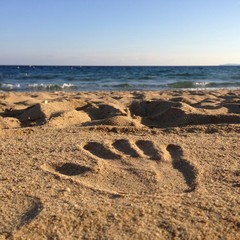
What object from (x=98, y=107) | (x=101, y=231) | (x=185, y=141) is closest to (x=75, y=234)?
(x=101, y=231)

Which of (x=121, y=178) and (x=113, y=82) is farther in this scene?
(x=113, y=82)

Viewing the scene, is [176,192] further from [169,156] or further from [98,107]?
[98,107]

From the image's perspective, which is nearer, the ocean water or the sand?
the sand

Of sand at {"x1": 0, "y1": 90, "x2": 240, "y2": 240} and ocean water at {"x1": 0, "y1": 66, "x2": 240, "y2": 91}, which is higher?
sand at {"x1": 0, "y1": 90, "x2": 240, "y2": 240}

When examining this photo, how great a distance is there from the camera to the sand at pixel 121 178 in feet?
6.08

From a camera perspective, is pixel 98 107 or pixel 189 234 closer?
pixel 189 234

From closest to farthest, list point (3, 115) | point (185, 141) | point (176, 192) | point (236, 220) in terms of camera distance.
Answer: point (236, 220)
point (176, 192)
point (185, 141)
point (3, 115)

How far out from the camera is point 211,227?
1.82 meters

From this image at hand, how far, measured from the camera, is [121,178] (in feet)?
8.34

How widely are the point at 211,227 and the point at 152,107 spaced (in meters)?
3.41

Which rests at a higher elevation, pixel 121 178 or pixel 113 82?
pixel 121 178

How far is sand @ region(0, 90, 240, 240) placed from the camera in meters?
1.85

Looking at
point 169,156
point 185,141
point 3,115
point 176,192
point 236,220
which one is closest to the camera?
point 236,220

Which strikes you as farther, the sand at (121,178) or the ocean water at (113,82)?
the ocean water at (113,82)
